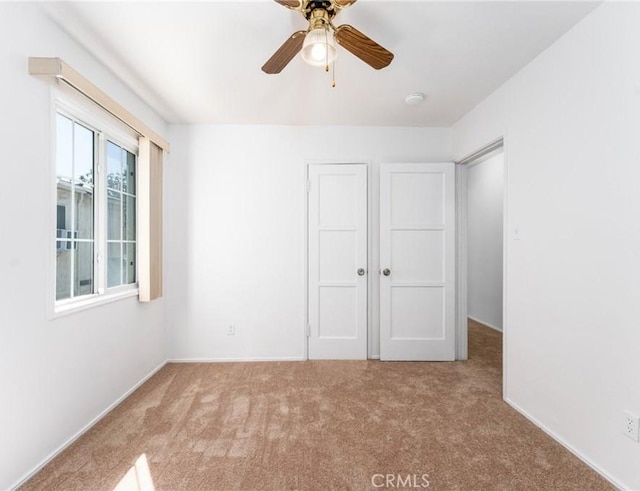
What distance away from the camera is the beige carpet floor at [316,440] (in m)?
1.57

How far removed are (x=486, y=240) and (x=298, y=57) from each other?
3.95 m

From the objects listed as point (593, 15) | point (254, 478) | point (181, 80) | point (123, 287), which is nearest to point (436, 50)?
point (593, 15)

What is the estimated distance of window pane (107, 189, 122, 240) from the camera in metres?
2.42

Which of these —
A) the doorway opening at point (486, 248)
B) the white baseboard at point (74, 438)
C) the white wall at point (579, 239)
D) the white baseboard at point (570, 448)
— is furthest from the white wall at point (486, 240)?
the white baseboard at point (74, 438)

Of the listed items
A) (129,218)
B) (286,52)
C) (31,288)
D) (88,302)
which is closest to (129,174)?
(129,218)

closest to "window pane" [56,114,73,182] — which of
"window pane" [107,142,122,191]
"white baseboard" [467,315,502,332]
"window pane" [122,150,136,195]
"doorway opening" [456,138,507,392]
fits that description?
"window pane" [107,142,122,191]

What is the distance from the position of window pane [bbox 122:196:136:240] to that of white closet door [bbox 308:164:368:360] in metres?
1.67

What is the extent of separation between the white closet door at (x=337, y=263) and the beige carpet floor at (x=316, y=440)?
478mm

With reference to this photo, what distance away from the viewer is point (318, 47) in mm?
1487

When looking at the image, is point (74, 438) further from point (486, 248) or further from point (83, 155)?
point (486, 248)

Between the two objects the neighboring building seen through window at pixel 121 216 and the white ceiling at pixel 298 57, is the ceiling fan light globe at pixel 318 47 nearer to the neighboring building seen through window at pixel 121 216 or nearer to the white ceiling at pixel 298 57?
the white ceiling at pixel 298 57

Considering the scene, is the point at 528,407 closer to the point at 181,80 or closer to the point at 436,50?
the point at 436,50

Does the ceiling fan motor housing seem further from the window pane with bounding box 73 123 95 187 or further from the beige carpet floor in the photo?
the beige carpet floor

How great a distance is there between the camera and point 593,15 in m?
1.66
